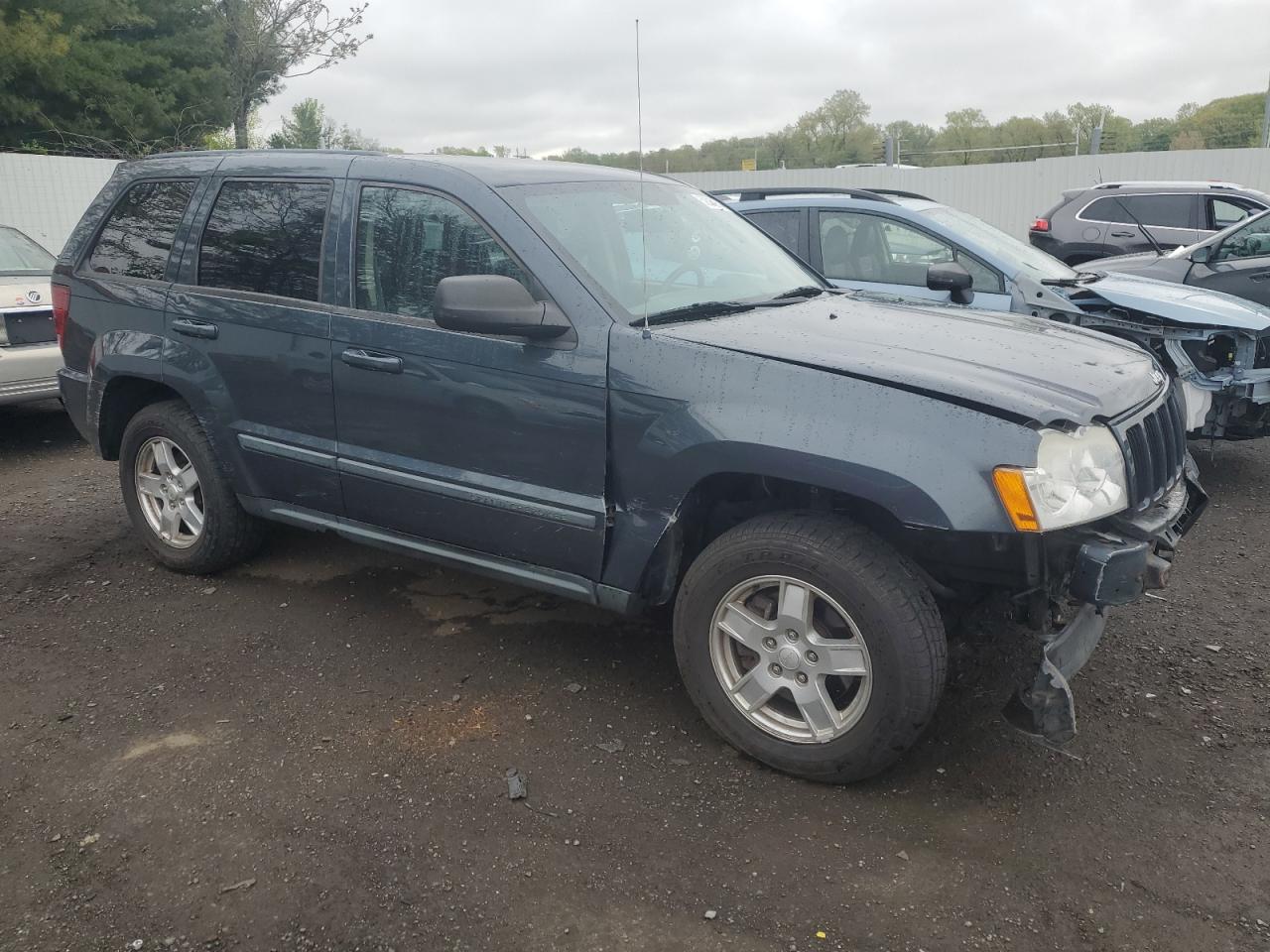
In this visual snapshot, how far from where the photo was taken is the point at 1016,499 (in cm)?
281

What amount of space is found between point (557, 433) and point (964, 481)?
133 centimetres

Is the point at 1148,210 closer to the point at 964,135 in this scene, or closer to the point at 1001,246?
the point at 1001,246

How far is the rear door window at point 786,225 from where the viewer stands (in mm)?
7180

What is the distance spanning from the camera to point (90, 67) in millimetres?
20312

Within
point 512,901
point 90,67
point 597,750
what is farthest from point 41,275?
point 90,67

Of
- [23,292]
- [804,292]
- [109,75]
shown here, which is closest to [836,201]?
[804,292]

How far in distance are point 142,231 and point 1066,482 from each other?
4080mm

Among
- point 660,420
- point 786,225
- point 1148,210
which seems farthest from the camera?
point 1148,210

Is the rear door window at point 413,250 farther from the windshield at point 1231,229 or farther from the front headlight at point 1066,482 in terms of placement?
the windshield at point 1231,229

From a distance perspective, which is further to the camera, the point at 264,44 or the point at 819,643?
the point at 264,44

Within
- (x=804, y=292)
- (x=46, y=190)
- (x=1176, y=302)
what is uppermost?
(x=46, y=190)

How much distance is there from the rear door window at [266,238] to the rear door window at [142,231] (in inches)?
10.3

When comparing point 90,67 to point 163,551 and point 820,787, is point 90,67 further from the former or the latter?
point 820,787

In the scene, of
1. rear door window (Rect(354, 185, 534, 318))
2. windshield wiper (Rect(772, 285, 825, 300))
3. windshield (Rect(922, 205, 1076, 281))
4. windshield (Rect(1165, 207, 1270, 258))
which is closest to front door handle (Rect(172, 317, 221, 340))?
rear door window (Rect(354, 185, 534, 318))
